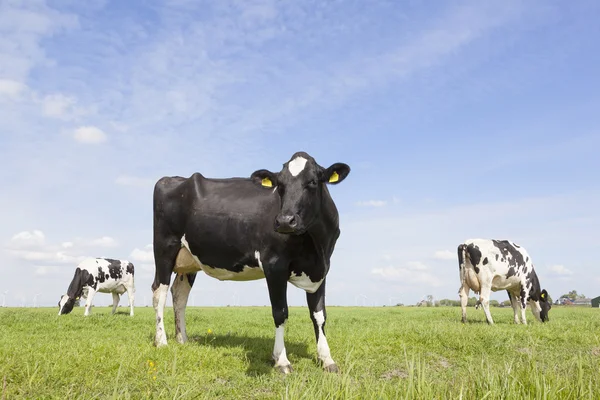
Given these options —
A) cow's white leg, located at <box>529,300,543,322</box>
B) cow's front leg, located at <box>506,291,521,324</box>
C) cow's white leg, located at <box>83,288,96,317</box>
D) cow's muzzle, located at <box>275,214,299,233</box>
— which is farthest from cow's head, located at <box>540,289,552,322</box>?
cow's white leg, located at <box>83,288,96,317</box>

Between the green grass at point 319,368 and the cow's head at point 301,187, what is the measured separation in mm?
2002

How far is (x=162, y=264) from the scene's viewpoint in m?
10.0

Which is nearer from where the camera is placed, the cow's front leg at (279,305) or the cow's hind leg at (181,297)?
the cow's front leg at (279,305)

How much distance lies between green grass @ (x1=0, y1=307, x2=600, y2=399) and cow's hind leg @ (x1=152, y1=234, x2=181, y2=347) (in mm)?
918

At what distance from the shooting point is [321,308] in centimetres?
820

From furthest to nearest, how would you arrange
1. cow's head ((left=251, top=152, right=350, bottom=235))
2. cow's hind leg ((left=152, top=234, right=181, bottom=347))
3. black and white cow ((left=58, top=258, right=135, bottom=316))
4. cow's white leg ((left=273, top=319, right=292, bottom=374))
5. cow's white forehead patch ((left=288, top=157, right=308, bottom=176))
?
1. black and white cow ((left=58, top=258, right=135, bottom=316))
2. cow's hind leg ((left=152, top=234, right=181, bottom=347))
3. cow's white leg ((left=273, top=319, right=292, bottom=374))
4. cow's white forehead patch ((left=288, top=157, right=308, bottom=176))
5. cow's head ((left=251, top=152, right=350, bottom=235))

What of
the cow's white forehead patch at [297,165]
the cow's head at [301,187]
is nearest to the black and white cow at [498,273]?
the cow's head at [301,187]

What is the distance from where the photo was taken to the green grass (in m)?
4.27

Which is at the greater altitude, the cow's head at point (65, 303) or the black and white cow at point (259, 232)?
the black and white cow at point (259, 232)

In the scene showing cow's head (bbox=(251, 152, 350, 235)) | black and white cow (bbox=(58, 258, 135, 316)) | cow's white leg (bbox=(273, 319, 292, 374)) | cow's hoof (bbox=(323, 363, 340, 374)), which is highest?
cow's head (bbox=(251, 152, 350, 235))

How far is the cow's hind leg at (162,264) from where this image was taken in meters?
9.99

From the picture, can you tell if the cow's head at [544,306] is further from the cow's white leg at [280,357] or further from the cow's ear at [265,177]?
the cow's ear at [265,177]

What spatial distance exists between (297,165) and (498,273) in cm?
1358

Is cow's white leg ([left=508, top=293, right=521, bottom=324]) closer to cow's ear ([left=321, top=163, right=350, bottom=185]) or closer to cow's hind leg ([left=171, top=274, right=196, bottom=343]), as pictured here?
cow's hind leg ([left=171, top=274, right=196, bottom=343])
